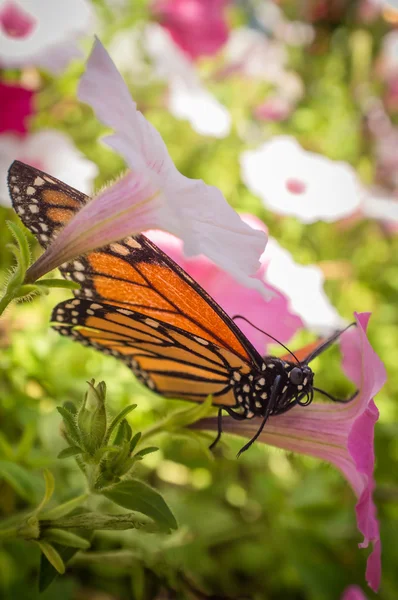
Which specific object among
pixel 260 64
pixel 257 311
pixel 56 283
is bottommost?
pixel 56 283

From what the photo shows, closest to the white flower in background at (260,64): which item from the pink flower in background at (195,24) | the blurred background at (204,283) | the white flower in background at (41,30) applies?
the blurred background at (204,283)

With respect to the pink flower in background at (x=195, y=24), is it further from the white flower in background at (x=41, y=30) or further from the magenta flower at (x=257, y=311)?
the magenta flower at (x=257, y=311)

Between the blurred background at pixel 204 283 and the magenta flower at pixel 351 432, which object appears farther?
the blurred background at pixel 204 283

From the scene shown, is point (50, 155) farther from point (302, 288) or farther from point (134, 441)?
point (134, 441)

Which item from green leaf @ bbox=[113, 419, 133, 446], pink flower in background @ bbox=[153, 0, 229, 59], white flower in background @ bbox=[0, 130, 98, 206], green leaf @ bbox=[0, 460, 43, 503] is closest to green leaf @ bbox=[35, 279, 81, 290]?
green leaf @ bbox=[113, 419, 133, 446]

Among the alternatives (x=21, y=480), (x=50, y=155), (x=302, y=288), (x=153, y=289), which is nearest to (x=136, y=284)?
(x=153, y=289)

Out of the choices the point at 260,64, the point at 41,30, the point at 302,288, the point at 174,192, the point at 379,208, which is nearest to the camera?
the point at 174,192
